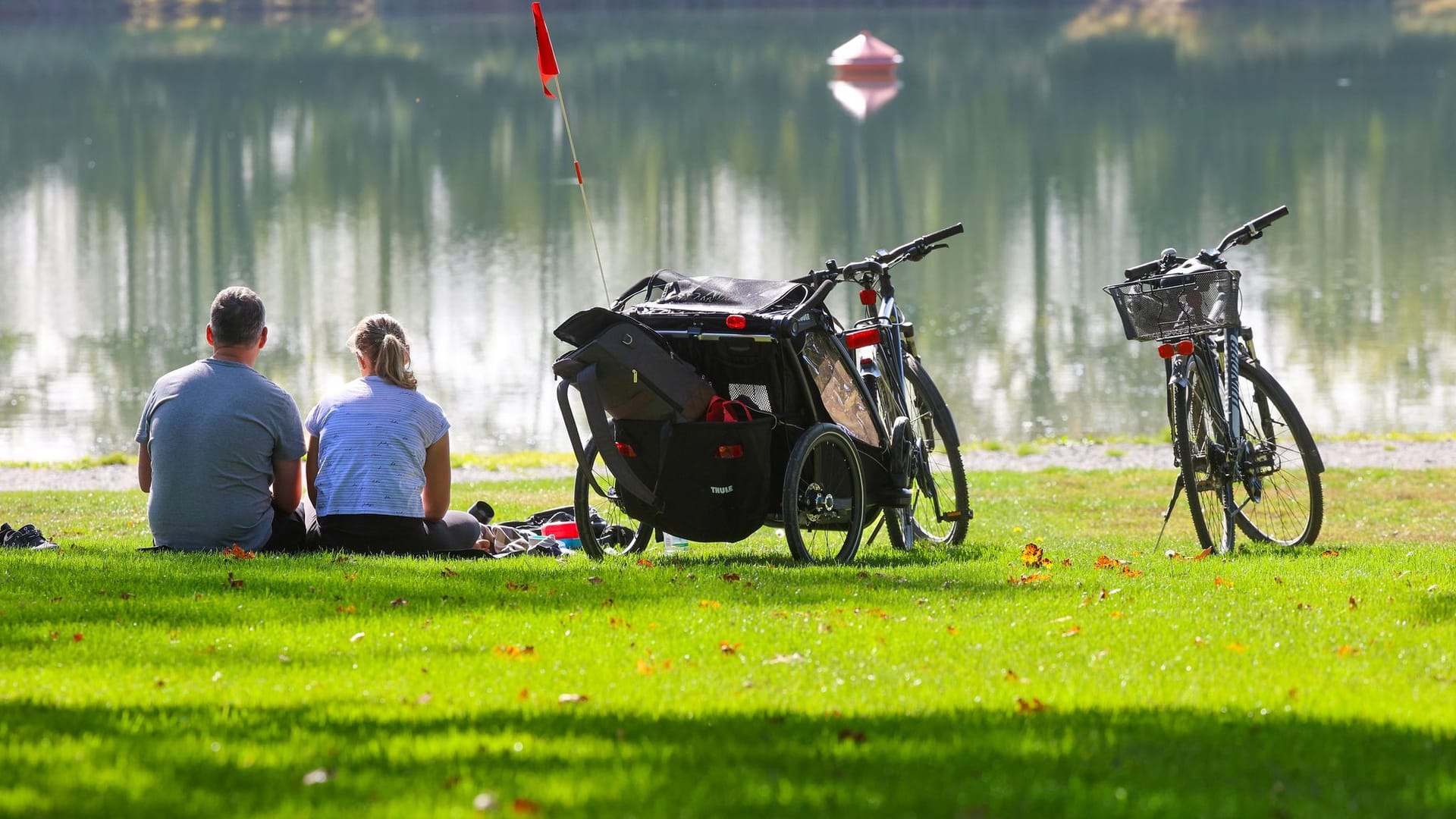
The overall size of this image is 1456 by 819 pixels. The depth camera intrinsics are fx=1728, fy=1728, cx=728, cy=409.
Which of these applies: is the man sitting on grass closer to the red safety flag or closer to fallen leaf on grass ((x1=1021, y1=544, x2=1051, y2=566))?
the red safety flag

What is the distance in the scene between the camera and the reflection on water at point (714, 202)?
19.9 m

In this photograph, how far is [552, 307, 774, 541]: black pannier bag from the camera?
22.0ft

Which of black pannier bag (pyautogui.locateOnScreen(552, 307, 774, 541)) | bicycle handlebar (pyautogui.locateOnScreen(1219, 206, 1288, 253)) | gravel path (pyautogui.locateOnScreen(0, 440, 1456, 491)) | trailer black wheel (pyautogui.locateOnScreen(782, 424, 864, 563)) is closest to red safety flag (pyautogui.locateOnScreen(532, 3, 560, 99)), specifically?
black pannier bag (pyautogui.locateOnScreen(552, 307, 774, 541))

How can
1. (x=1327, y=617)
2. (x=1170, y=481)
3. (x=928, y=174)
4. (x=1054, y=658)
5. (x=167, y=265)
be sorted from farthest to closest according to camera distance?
(x=928, y=174) → (x=167, y=265) → (x=1170, y=481) → (x=1327, y=617) → (x=1054, y=658)

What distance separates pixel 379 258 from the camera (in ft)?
94.9

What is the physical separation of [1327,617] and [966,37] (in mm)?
77245

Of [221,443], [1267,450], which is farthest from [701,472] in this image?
[1267,450]

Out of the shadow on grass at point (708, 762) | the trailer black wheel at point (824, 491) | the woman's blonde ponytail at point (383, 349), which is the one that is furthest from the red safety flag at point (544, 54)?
the shadow on grass at point (708, 762)

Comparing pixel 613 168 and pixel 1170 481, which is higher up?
pixel 613 168

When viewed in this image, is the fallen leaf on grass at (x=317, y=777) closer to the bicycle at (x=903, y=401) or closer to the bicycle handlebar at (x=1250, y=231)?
the bicycle at (x=903, y=401)

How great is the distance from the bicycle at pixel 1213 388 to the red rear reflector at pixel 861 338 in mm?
1190

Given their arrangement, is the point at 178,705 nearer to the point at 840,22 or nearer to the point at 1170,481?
the point at 1170,481

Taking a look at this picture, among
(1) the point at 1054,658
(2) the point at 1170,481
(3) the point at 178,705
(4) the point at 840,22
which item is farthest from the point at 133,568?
(4) the point at 840,22

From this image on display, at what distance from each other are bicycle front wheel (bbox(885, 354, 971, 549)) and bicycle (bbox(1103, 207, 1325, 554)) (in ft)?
3.19
